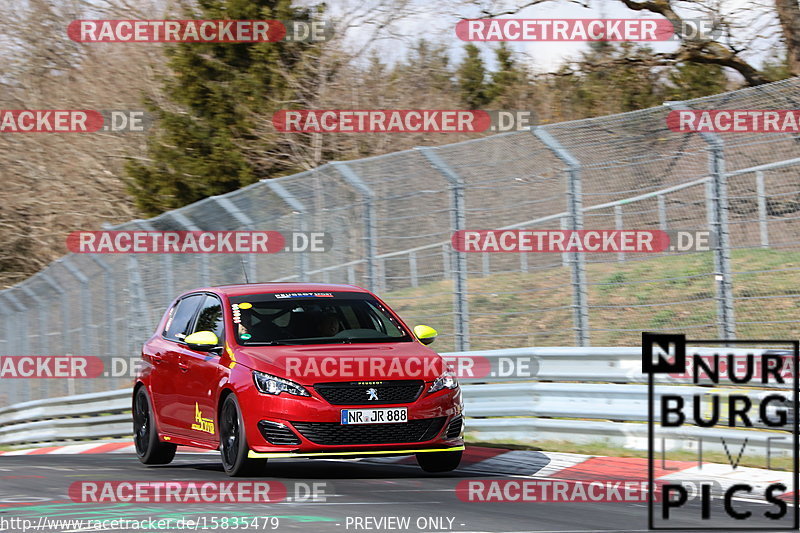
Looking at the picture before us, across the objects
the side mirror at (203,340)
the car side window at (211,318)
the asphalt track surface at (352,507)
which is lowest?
the asphalt track surface at (352,507)

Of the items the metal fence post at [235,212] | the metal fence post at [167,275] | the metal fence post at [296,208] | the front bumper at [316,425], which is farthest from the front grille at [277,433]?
the metal fence post at [167,275]

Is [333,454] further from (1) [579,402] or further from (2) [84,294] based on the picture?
(2) [84,294]

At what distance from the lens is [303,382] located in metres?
9.97

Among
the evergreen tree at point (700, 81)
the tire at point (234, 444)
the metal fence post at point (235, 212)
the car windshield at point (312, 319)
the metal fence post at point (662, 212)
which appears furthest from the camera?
the evergreen tree at point (700, 81)

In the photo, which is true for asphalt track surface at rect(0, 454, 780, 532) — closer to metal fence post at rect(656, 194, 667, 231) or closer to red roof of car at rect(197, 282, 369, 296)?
red roof of car at rect(197, 282, 369, 296)

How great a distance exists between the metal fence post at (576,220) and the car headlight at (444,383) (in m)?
2.31

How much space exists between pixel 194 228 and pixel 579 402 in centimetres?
791

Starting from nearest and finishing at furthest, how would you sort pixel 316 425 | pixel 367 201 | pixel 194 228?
1. pixel 316 425
2. pixel 367 201
3. pixel 194 228

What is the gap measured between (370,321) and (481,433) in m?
2.19

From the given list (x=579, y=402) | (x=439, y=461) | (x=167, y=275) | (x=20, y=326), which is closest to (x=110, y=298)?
(x=167, y=275)

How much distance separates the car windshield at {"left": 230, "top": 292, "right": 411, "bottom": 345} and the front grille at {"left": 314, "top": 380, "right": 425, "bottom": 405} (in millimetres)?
1009

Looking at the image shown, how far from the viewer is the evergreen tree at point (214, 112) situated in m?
31.1

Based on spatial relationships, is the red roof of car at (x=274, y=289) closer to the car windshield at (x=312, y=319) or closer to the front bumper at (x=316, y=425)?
the car windshield at (x=312, y=319)

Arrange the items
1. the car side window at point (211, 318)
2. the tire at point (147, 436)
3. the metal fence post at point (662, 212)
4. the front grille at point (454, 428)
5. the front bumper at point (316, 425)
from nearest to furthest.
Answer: the front bumper at point (316, 425) → the front grille at point (454, 428) → the car side window at point (211, 318) → the tire at point (147, 436) → the metal fence post at point (662, 212)
